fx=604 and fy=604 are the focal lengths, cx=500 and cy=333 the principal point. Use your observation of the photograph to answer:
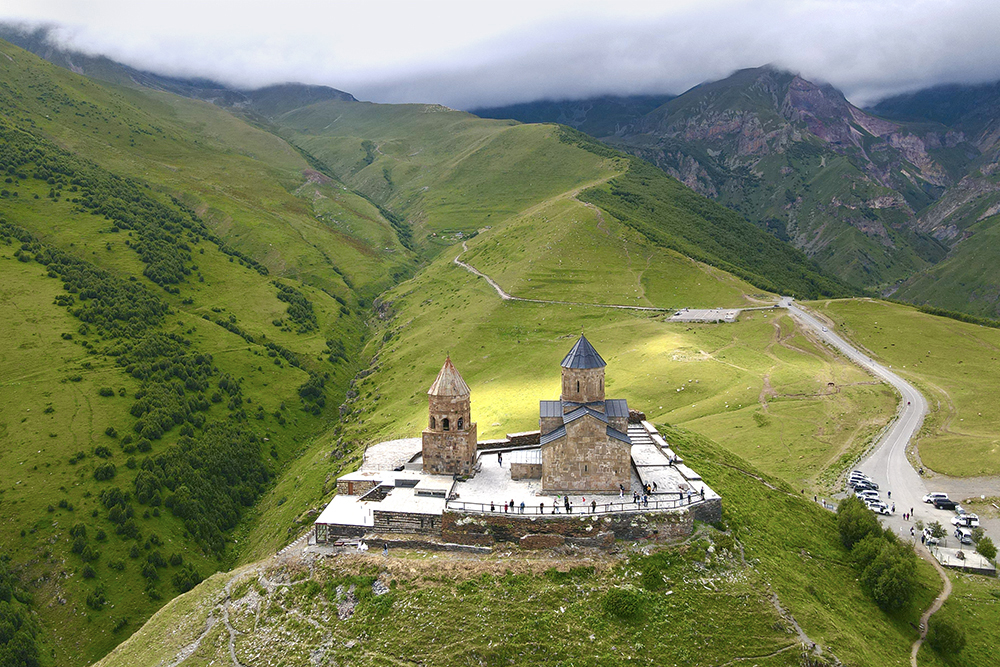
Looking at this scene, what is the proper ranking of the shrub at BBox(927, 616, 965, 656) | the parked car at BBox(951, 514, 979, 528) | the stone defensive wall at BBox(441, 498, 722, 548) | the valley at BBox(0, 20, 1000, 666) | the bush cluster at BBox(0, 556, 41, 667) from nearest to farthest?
the valley at BBox(0, 20, 1000, 666) → the shrub at BBox(927, 616, 965, 656) → the stone defensive wall at BBox(441, 498, 722, 548) → the bush cluster at BBox(0, 556, 41, 667) → the parked car at BBox(951, 514, 979, 528)

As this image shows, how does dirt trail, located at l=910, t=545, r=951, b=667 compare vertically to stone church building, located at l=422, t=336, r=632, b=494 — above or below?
below

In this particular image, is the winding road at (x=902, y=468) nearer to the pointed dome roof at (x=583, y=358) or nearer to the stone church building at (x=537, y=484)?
the stone church building at (x=537, y=484)

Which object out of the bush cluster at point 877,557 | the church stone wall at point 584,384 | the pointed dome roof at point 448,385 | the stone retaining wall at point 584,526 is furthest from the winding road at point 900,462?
the pointed dome roof at point 448,385

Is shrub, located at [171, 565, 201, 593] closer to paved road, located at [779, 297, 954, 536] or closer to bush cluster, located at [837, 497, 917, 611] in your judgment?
bush cluster, located at [837, 497, 917, 611]

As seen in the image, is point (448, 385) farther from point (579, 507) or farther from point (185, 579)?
point (185, 579)

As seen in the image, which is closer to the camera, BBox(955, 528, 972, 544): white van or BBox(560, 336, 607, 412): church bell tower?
BBox(560, 336, 607, 412): church bell tower

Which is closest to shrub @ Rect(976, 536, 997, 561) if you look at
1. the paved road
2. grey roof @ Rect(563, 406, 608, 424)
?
the paved road

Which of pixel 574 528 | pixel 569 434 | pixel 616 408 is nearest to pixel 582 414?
pixel 569 434
